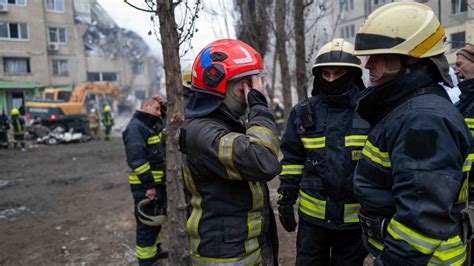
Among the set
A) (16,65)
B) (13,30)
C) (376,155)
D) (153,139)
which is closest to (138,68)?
(16,65)

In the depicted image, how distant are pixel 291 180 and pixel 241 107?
0.94 m

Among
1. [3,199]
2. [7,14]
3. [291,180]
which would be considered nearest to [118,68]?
[7,14]

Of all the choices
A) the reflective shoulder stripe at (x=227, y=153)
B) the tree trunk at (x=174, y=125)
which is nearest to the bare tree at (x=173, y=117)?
the tree trunk at (x=174, y=125)

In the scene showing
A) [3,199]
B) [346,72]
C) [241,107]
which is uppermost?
[346,72]

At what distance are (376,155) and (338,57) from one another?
117 centimetres

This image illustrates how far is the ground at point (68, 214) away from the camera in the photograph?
455 centimetres

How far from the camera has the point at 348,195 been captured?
2.39 metres

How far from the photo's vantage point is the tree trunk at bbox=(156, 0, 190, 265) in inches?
90.7

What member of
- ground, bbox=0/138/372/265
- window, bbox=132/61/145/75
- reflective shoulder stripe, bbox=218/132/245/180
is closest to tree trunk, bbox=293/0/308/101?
ground, bbox=0/138/372/265

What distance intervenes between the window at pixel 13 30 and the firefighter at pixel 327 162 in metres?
29.3

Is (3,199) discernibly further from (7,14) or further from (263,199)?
(7,14)

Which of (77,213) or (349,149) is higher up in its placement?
(349,149)

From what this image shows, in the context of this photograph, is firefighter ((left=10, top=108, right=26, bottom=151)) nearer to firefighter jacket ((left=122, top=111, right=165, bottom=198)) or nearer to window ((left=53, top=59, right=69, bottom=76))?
firefighter jacket ((left=122, top=111, right=165, bottom=198))

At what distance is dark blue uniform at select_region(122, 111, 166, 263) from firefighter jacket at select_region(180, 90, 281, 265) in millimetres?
2009
